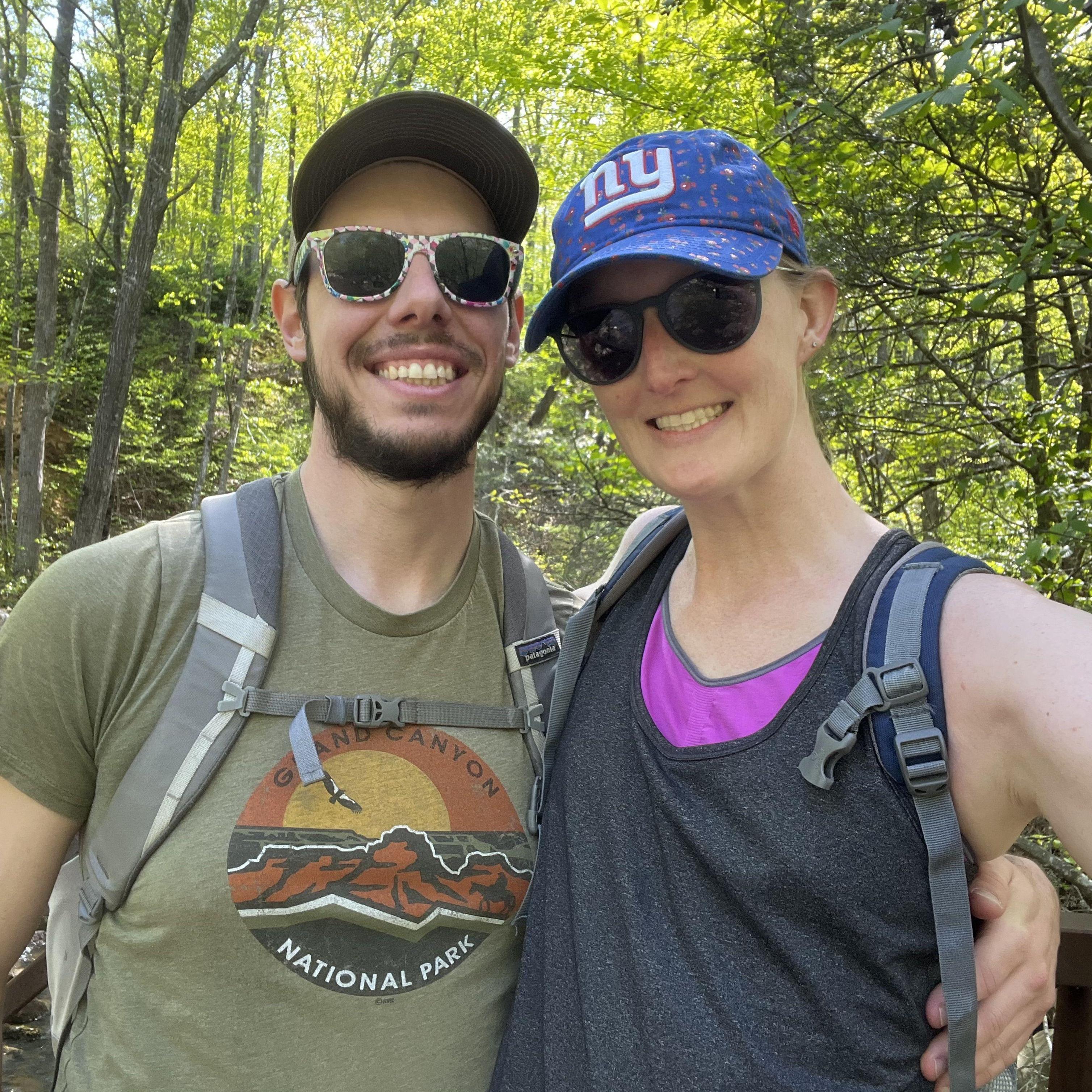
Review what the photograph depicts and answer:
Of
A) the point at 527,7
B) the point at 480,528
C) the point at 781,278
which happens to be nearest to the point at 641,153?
the point at 781,278

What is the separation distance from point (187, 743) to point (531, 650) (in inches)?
29.6

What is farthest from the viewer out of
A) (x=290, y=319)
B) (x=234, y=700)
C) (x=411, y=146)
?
(x=290, y=319)

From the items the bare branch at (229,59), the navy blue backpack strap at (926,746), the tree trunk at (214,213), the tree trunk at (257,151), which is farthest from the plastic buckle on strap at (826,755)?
the tree trunk at (214,213)

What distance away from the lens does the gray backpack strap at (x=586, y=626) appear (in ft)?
5.64

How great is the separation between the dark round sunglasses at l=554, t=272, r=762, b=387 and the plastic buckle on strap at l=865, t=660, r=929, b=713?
24.4 inches

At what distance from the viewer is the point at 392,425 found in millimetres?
1994

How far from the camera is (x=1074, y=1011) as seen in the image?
1951 millimetres

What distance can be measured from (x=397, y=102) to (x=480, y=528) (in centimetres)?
106

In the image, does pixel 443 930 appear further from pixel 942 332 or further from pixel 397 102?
pixel 942 332

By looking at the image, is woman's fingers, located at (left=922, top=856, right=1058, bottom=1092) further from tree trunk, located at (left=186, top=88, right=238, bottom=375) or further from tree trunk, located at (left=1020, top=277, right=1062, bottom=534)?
tree trunk, located at (left=186, top=88, right=238, bottom=375)

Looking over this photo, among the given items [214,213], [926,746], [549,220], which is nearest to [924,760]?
[926,746]

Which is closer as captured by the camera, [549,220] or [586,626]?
[586,626]

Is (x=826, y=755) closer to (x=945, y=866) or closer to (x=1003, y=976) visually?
(x=945, y=866)

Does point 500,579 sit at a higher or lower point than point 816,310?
lower
